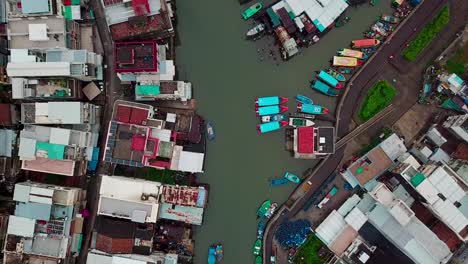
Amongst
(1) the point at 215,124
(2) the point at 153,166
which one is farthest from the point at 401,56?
(2) the point at 153,166

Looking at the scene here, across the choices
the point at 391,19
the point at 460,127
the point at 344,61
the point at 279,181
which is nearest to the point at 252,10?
the point at 344,61

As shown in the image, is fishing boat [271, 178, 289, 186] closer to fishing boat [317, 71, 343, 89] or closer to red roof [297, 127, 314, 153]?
red roof [297, 127, 314, 153]

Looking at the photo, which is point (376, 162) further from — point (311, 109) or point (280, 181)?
point (280, 181)

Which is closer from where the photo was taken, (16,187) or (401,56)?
(16,187)

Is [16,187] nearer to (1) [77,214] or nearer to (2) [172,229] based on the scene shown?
(1) [77,214]

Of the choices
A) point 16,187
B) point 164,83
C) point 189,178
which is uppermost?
point 164,83

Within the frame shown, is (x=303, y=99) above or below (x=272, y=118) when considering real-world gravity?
above
